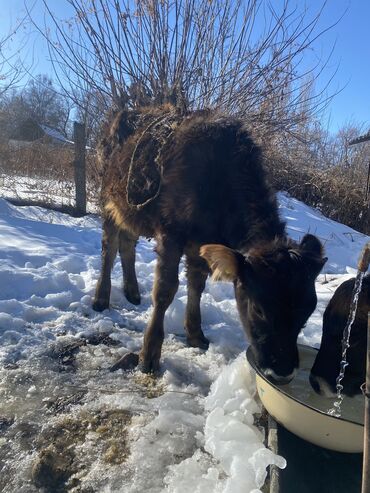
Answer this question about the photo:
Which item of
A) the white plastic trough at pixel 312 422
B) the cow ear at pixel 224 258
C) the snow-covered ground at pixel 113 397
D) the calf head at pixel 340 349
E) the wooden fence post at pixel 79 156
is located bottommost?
the snow-covered ground at pixel 113 397

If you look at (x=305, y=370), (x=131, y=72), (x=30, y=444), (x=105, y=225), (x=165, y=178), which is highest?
(x=131, y=72)

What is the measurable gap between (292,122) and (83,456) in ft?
25.7

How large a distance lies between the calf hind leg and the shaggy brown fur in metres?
A: 0.83

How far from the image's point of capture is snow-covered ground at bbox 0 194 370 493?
2.35 meters

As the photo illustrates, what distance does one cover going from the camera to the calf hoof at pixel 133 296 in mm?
5262

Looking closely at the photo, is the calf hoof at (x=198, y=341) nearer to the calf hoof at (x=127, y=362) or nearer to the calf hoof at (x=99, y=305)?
the calf hoof at (x=127, y=362)

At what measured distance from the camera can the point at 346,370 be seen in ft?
8.89

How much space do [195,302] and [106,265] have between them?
4.47ft

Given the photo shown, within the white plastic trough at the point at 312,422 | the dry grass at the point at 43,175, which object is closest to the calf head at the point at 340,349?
the white plastic trough at the point at 312,422

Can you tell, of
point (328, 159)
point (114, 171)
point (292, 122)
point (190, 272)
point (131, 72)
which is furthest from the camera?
point (328, 159)

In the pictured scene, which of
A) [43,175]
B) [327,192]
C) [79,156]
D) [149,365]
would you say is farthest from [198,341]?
[327,192]

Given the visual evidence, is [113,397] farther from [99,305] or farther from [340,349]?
[99,305]

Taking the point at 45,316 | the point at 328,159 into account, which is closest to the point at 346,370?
the point at 45,316

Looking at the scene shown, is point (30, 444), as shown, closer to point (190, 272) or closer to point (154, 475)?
point (154, 475)
